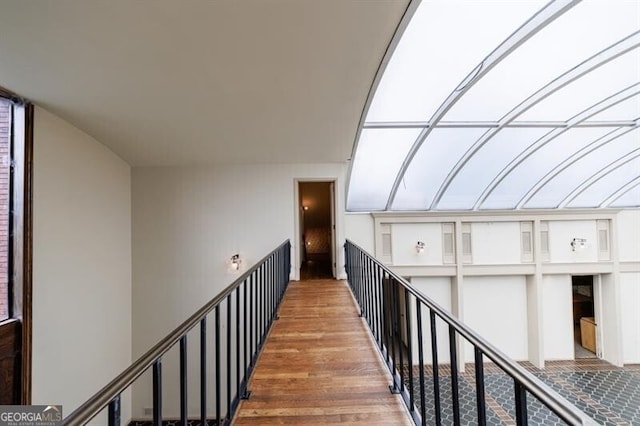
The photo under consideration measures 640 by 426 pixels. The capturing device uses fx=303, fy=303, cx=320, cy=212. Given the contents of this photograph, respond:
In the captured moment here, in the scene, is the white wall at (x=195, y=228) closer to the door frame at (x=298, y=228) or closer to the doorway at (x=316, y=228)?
the door frame at (x=298, y=228)

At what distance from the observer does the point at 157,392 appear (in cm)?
102

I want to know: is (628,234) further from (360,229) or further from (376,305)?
(376,305)

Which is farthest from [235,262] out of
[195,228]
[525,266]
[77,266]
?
[525,266]

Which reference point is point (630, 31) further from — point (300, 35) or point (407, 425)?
point (407, 425)

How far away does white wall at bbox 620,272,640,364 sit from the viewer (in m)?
6.55

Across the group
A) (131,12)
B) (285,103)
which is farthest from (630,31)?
(131,12)

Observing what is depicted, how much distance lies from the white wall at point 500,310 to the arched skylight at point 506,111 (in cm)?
174

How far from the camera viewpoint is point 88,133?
452cm

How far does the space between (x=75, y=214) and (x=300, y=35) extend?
13.1 feet

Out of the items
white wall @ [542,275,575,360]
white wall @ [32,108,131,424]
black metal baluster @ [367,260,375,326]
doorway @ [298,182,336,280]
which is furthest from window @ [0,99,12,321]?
white wall @ [542,275,575,360]

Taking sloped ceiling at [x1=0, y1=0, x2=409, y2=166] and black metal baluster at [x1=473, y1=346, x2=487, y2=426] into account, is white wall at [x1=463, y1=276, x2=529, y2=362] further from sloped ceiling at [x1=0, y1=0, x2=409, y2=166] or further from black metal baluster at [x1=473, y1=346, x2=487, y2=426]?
black metal baluster at [x1=473, y1=346, x2=487, y2=426]

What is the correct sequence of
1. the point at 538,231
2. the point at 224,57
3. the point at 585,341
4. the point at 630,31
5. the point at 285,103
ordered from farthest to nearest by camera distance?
the point at 585,341
the point at 538,231
the point at 285,103
the point at 630,31
the point at 224,57

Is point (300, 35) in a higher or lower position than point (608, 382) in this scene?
higher

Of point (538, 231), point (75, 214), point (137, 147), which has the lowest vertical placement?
point (538, 231)
